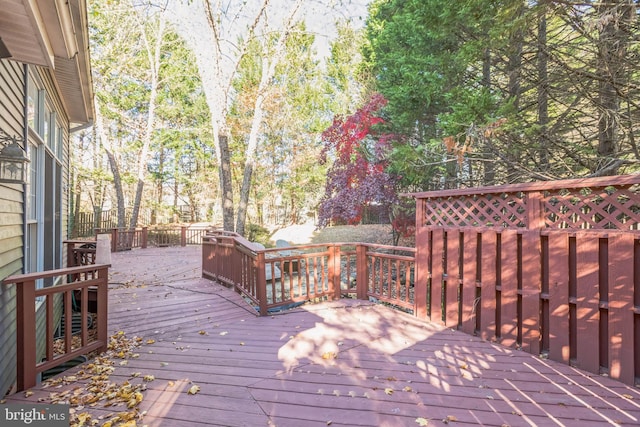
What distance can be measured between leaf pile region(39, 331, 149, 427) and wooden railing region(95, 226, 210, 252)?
30.8 ft

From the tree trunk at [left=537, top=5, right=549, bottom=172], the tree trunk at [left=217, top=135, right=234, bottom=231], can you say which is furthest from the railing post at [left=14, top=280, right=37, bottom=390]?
the tree trunk at [left=217, top=135, right=234, bottom=231]

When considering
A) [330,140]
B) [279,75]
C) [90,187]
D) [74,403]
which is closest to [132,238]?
[90,187]

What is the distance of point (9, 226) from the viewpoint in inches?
113

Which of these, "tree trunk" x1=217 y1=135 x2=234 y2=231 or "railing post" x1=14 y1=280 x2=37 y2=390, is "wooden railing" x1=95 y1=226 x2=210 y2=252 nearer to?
"tree trunk" x1=217 y1=135 x2=234 y2=231

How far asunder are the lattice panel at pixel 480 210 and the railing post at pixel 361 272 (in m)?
1.21

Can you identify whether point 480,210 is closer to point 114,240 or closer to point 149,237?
point 114,240

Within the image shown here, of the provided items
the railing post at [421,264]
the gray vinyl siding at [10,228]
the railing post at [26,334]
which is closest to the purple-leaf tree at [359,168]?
the railing post at [421,264]

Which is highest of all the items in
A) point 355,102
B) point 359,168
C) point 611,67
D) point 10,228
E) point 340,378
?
point 355,102

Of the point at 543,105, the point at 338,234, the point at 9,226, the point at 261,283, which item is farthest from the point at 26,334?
the point at 338,234

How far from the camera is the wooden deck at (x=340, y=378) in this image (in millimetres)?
2170

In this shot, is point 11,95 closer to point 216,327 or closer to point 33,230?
point 33,230

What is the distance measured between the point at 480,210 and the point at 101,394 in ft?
12.6

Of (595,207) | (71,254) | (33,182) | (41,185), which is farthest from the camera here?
(71,254)

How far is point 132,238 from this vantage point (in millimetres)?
12773
